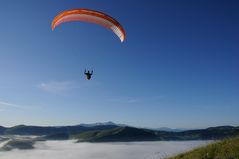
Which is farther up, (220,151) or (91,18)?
(91,18)

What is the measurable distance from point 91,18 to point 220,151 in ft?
56.0

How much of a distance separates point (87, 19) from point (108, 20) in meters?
2.37

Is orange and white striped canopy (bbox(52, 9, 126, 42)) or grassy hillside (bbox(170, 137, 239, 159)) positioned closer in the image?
grassy hillside (bbox(170, 137, 239, 159))

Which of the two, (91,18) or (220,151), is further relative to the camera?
(91,18)

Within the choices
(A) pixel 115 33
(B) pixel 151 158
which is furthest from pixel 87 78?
(B) pixel 151 158

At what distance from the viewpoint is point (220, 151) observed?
714 inches

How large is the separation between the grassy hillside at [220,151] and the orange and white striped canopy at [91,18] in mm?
14199

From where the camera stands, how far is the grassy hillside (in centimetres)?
1711

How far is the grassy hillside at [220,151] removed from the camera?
17.1 metres

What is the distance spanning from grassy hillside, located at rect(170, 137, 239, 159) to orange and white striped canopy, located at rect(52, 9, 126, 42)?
14.2 meters

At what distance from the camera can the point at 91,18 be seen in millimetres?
28344

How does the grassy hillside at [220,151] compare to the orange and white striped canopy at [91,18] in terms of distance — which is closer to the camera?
the grassy hillside at [220,151]

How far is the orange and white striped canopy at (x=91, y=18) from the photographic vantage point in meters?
26.9

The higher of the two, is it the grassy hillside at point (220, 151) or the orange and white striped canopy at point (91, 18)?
the orange and white striped canopy at point (91, 18)
